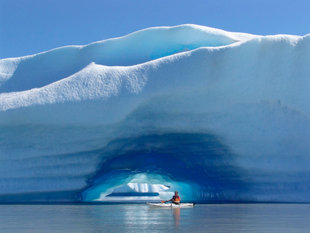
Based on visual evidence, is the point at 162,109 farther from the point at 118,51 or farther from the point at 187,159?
the point at 187,159

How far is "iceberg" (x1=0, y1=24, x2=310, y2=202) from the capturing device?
14391 millimetres

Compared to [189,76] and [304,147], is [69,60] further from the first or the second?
[304,147]

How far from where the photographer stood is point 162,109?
15.1m

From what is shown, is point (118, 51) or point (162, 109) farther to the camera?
point (118, 51)

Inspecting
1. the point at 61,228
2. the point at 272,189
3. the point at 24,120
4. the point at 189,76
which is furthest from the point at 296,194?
the point at 61,228

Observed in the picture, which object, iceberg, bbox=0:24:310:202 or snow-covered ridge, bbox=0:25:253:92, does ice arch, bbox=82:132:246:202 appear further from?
snow-covered ridge, bbox=0:25:253:92

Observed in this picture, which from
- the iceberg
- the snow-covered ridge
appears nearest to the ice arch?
the iceberg

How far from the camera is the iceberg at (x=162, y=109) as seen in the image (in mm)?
14391

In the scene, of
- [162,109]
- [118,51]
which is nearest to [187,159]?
[162,109]

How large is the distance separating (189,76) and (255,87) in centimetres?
206

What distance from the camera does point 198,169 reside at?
19609 millimetres

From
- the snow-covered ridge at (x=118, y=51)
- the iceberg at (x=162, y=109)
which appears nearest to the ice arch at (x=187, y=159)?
the iceberg at (x=162, y=109)

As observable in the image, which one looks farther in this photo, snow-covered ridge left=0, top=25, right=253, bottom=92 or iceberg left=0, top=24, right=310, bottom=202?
snow-covered ridge left=0, top=25, right=253, bottom=92

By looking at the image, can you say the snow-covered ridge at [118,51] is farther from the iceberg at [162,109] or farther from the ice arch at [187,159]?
the ice arch at [187,159]
